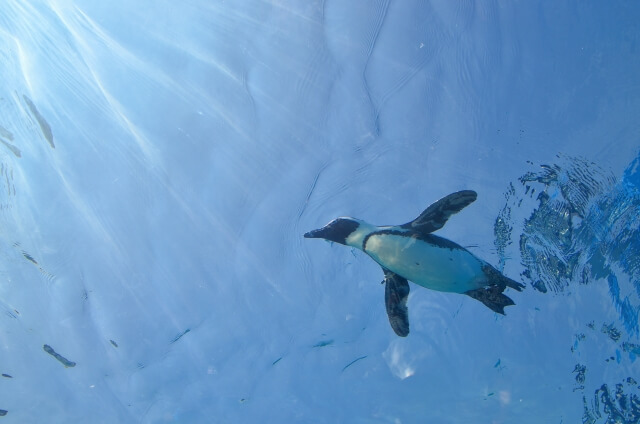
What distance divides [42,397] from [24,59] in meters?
12.6

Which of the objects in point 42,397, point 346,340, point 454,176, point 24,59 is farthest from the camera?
point 42,397

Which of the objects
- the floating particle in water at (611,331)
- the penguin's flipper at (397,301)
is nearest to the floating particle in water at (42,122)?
the penguin's flipper at (397,301)

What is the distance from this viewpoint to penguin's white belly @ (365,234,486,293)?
15.4ft

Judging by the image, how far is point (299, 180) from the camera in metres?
8.90

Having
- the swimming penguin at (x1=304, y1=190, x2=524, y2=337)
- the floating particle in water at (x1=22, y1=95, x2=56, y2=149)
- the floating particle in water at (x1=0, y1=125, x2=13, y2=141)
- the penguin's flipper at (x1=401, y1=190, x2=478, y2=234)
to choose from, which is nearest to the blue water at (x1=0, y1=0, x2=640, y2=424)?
the floating particle in water at (x1=22, y1=95, x2=56, y2=149)

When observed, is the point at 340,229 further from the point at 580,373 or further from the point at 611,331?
the point at 580,373

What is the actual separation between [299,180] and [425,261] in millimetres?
4647

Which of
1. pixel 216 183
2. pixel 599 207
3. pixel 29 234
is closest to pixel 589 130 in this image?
pixel 599 207

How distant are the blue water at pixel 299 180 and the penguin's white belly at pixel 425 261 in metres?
3.95

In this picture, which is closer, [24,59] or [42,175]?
[24,59]

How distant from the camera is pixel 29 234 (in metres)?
9.85

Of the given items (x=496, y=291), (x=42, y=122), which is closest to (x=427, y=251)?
(x=496, y=291)

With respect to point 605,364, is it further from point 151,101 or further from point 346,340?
point 151,101

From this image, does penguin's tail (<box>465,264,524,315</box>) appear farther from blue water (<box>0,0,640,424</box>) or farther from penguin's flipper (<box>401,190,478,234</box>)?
blue water (<box>0,0,640,424</box>)
